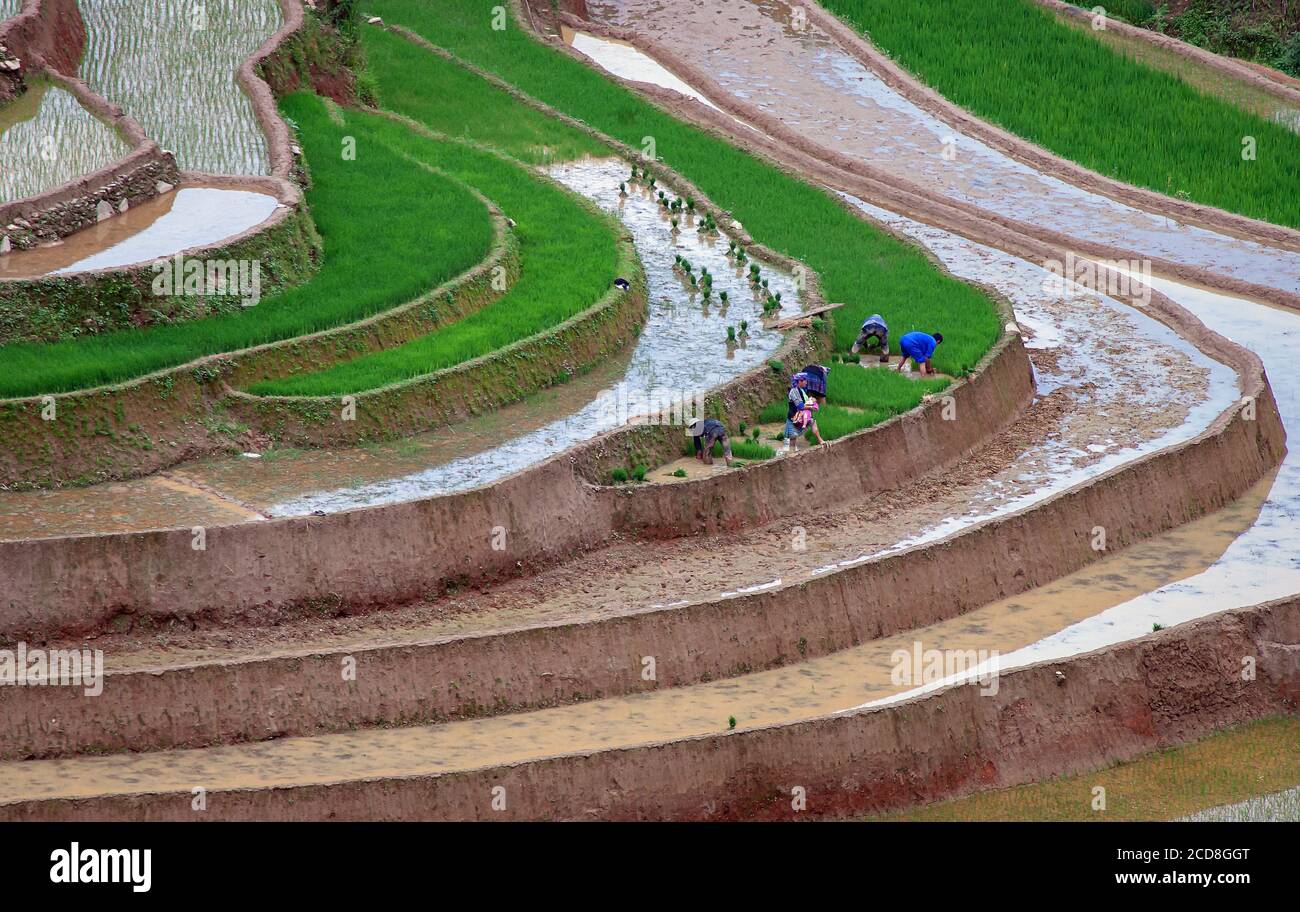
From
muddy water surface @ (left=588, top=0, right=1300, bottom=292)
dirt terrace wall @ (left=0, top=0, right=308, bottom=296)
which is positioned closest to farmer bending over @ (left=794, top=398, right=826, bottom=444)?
dirt terrace wall @ (left=0, top=0, right=308, bottom=296)

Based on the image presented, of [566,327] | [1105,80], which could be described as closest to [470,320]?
[566,327]

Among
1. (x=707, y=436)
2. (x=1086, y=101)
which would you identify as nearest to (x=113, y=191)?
(x=707, y=436)

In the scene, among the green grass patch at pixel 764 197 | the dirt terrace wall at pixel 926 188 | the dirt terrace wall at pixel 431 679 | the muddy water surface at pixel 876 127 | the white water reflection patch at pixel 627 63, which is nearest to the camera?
the dirt terrace wall at pixel 431 679

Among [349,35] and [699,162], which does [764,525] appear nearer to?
[699,162]

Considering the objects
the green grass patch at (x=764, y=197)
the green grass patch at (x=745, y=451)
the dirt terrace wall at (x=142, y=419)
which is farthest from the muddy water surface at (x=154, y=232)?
the green grass patch at (x=764, y=197)

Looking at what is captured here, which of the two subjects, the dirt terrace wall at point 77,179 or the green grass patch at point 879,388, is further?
the dirt terrace wall at point 77,179

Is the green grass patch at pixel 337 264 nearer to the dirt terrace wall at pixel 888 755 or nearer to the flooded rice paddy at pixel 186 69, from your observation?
the flooded rice paddy at pixel 186 69
